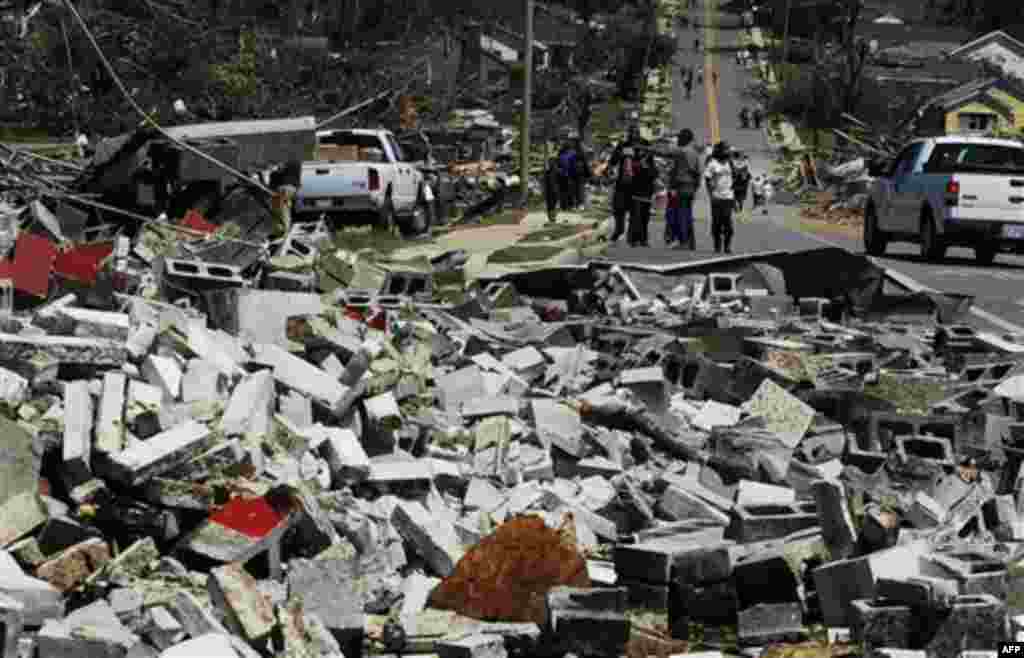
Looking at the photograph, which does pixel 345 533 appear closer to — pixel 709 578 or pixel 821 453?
pixel 709 578

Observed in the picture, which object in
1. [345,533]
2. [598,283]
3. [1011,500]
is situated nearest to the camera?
[345,533]

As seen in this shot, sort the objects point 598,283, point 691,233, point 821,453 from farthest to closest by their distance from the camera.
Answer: point 691,233 < point 598,283 < point 821,453

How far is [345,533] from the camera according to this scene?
27.6 ft

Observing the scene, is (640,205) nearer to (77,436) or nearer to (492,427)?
(492,427)

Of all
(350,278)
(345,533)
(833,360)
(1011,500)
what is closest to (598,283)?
(350,278)

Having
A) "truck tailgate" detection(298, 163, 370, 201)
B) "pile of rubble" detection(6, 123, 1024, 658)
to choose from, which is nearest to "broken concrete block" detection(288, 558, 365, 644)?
"pile of rubble" detection(6, 123, 1024, 658)

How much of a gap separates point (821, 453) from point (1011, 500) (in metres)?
1.81

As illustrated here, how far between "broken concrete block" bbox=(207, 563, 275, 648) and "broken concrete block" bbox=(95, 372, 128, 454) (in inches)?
44.3

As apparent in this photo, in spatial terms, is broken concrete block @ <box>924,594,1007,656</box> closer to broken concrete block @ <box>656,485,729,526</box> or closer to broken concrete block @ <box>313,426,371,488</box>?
broken concrete block @ <box>656,485,729,526</box>

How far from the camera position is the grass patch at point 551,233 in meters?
23.3

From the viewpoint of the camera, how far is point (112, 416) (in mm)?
8664

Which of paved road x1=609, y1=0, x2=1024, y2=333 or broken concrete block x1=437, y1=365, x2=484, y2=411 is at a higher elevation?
broken concrete block x1=437, y1=365, x2=484, y2=411

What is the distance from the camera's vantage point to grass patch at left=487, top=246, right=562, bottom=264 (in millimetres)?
20141

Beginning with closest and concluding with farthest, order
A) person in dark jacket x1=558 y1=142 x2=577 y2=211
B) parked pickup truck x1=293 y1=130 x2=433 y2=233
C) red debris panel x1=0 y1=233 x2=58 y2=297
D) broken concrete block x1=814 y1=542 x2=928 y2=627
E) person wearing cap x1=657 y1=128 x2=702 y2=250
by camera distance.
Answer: broken concrete block x1=814 y1=542 x2=928 y2=627 → red debris panel x1=0 y1=233 x2=58 y2=297 → person wearing cap x1=657 y1=128 x2=702 y2=250 → parked pickup truck x1=293 y1=130 x2=433 y2=233 → person in dark jacket x1=558 y1=142 x2=577 y2=211
